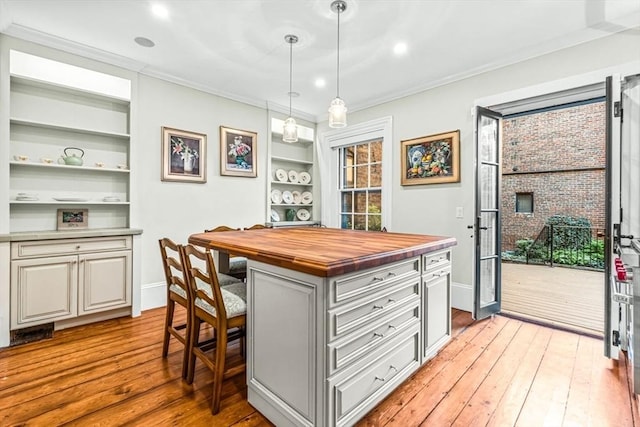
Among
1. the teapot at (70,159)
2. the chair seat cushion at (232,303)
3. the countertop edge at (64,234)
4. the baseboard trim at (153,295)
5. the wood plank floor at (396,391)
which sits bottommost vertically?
A: the wood plank floor at (396,391)

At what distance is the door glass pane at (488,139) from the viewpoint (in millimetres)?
3010

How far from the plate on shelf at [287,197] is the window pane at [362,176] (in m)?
1.09

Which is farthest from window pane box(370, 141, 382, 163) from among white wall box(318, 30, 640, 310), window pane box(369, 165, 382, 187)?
white wall box(318, 30, 640, 310)

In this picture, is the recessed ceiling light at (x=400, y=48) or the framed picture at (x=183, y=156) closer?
A: the recessed ceiling light at (x=400, y=48)

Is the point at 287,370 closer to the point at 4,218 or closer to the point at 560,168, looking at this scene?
the point at 4,218

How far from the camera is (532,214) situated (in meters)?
8.42

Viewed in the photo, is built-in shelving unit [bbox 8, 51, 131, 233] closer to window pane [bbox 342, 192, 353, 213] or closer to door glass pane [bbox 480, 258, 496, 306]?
window pane [bbox 342, 192, 353, 213]

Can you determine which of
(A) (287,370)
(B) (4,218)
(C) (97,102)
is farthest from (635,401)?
(C) (97,102)

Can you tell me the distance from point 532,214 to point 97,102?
9.81 metres

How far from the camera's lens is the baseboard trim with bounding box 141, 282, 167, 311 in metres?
3.37

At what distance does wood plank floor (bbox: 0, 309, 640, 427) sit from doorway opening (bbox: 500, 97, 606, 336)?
3.45 m

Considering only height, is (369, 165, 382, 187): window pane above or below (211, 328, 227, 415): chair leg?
above

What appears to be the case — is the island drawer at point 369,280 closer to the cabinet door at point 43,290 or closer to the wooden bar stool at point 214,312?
the wooden bar stool at point 214,312

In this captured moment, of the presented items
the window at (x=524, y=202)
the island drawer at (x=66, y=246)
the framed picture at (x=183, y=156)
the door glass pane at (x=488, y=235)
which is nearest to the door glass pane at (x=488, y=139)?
the door glass pane at (x=488, y=235)
